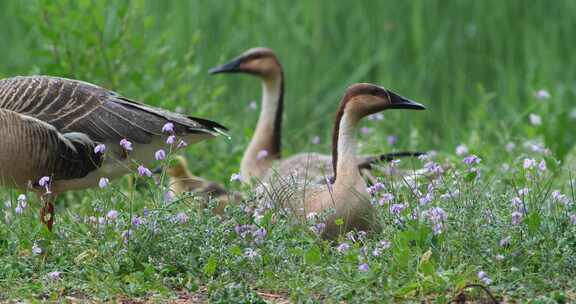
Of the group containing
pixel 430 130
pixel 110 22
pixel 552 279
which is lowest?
pixel 430 130

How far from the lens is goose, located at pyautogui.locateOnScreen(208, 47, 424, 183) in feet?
26.0

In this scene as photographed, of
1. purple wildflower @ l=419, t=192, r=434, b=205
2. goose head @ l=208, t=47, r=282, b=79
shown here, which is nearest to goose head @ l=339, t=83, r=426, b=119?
purple wildflower @ l=419, t=192, r=434, b=205

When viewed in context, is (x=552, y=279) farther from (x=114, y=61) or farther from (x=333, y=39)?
(x=333, y=39)

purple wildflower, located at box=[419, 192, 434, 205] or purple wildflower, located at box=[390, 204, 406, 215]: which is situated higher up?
purple wildflower, located at box=[419, 192, 434, 205]

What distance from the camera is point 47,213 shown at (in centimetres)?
600

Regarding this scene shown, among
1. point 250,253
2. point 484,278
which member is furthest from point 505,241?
point 250,253

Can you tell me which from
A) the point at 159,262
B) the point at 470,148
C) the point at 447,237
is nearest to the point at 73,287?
the point at 159,262

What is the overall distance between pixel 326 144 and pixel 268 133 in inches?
45.2

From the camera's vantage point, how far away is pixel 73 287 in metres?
5.06

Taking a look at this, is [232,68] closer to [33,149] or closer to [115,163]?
[115,163]

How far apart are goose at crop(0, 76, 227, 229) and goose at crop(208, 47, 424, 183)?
4.14 ft

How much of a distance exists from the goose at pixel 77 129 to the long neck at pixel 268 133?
170cm

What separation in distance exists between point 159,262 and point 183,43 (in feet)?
21.5

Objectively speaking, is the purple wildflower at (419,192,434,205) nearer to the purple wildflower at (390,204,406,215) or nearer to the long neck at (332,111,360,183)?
the purple wildflower at (390,204,406,215)
